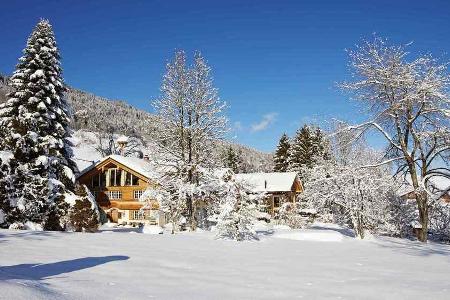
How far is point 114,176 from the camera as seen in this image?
44094mm

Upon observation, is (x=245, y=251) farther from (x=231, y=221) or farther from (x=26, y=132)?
(x=26, y=132)

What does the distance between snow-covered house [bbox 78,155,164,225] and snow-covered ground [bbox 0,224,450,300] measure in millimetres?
28642

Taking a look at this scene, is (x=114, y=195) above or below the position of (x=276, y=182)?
below

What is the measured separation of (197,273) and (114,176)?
119ft

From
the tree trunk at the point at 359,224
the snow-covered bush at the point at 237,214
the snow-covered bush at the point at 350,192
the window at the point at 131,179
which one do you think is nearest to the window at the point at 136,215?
the window at the point at 131,179

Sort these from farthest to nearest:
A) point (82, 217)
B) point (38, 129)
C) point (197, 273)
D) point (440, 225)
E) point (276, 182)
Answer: point (276, 182) → point (38, 129) → point (440, 225) → point (82, 217) → point (197, 273)

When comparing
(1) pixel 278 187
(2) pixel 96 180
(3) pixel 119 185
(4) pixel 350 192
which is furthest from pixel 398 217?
(2) pixel 96 180

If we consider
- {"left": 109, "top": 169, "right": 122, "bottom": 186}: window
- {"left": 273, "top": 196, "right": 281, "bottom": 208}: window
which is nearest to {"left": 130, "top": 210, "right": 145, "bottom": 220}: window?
{"left": 109, "top": 169, "right": 122, "bottom": 186}: window

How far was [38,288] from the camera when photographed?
19.1 feet

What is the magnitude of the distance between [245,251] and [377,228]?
16979 mm

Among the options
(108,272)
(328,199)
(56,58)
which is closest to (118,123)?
(56,58)

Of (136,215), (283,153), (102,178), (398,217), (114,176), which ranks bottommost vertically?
(136,215)

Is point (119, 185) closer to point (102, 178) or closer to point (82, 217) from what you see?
point (102, 178)

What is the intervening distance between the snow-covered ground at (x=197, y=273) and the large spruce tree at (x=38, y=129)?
8.94 metres
